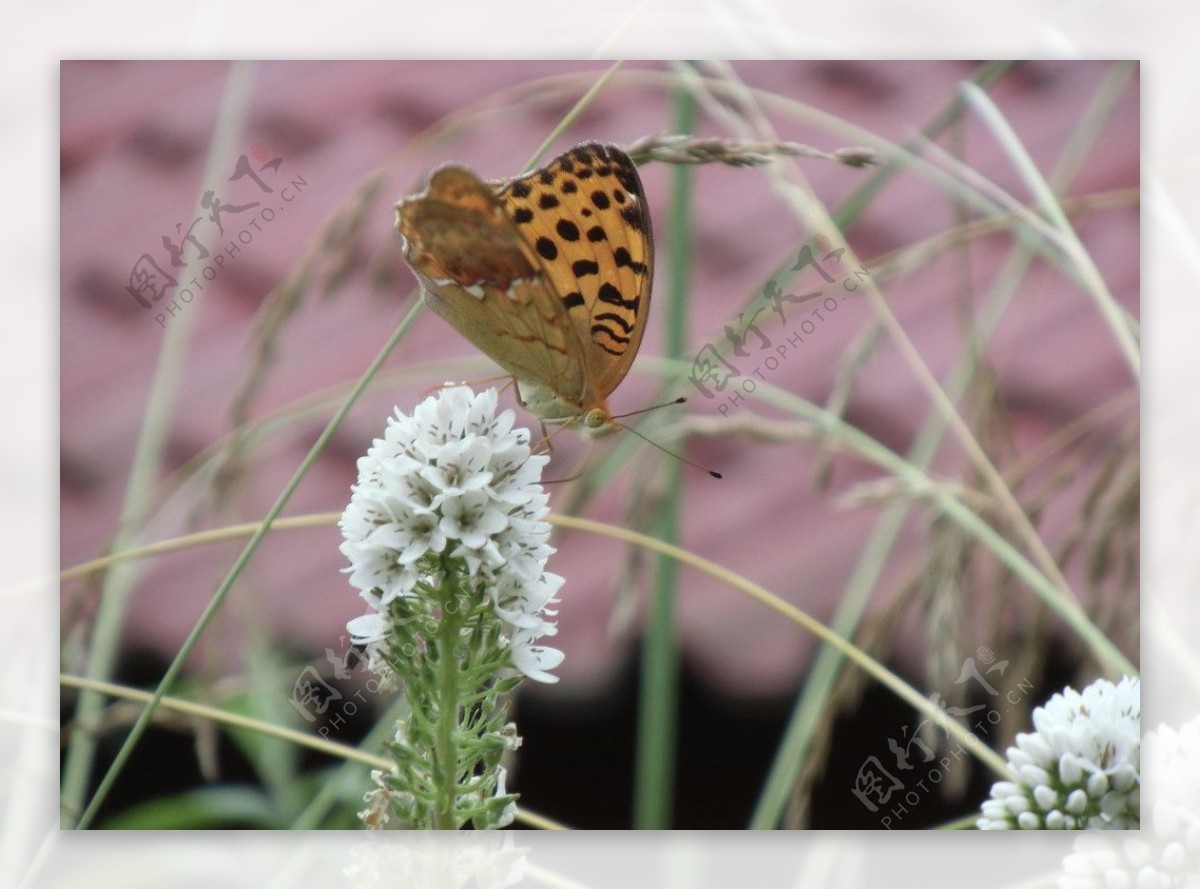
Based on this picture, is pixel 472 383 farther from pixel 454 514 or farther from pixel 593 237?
pixel 454 514

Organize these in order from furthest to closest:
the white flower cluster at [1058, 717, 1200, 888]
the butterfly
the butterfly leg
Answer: the butterfly leg, the butterfly, the white flower cluster at [1058, 717, 1200, 888]

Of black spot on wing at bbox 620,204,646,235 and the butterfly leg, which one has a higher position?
black spot on wing at bbox 620,204,646,235

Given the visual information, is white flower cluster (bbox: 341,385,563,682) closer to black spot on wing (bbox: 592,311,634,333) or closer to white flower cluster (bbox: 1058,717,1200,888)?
black spot on wing (bbox: 592,311,634,333)

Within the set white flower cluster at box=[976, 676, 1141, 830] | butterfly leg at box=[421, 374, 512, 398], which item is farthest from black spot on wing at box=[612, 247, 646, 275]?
white flower cluster at box=[976, 676, 1141, 830]

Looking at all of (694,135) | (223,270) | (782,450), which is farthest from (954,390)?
(223,270)

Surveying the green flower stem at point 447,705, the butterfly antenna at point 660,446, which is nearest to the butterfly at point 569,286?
the butterfly antenna at point 660,446

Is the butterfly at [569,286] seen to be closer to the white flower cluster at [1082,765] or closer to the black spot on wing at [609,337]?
the black spot on wing at [609,337]
